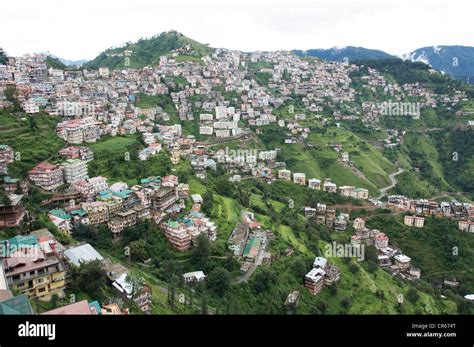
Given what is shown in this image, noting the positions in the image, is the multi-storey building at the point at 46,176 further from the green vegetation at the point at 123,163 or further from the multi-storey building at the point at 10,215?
the multi-storey building at the point at 10,215

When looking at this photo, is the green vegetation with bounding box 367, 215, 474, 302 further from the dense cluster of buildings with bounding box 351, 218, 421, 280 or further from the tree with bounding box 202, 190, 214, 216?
the tree with bounding box 202, 190, 214, 216

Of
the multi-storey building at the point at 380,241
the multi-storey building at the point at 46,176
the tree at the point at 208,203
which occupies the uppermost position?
the multi-storey building at the point at 46,176

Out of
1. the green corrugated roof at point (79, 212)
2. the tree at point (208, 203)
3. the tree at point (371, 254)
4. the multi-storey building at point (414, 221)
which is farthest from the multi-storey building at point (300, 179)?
the green corrugated roof at point (79, 212)

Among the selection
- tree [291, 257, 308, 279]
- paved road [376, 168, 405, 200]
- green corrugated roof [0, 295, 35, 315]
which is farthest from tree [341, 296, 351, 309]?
paved road [376, 168, 405, 200]

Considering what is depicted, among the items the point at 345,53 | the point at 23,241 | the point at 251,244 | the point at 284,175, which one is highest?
the point at 345,53

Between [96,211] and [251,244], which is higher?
[96,211]

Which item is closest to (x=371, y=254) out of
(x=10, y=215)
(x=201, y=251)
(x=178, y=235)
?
(x=201, y=251)

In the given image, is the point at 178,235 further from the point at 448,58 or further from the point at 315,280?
the point at 448,58
